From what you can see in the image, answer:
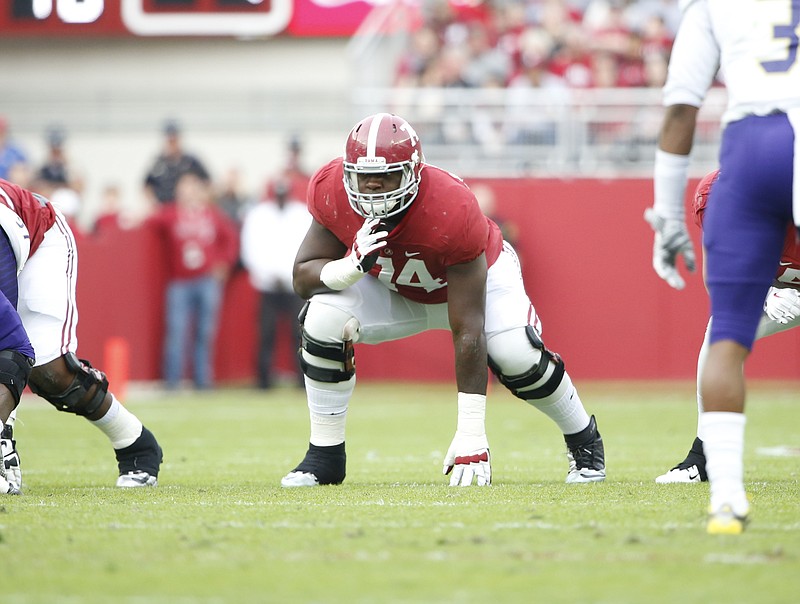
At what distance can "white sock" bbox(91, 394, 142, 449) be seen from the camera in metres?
5.68

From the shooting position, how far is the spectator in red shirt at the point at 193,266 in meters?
12.8

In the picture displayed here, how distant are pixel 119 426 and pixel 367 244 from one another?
4.65 feet

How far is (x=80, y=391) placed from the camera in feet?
17.9

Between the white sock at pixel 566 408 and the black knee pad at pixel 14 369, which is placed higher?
the black knee pad at pixel 14 369

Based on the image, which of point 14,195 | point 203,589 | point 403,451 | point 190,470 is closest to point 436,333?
point 403,451

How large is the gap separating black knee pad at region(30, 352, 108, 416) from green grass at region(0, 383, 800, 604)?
34 centimetres

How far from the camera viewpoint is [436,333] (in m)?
13.5

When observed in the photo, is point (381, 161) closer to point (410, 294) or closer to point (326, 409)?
point (410, 294)

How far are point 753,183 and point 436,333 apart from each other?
9737mm

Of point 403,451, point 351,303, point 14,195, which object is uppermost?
point 14,195

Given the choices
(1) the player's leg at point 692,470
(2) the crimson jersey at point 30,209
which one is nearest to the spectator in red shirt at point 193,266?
(2) the crimson jersey at point 30,209

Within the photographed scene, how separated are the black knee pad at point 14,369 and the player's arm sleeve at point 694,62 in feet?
8.42

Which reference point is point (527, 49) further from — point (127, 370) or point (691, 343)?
point (127, 370)

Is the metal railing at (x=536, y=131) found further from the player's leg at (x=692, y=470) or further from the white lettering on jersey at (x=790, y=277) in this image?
the player's leg at (x=692, y=470)
